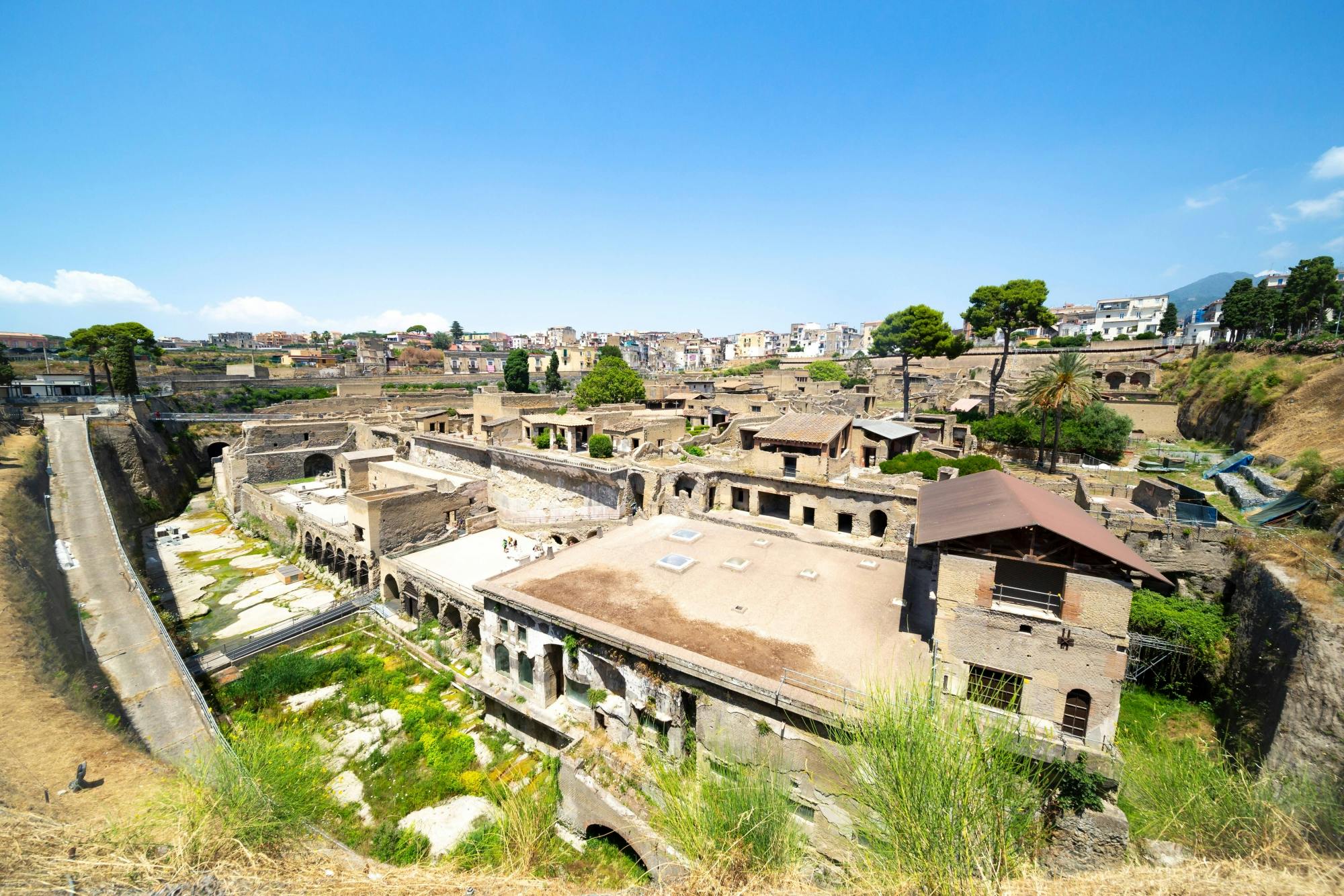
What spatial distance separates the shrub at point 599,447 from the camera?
28.5 metres

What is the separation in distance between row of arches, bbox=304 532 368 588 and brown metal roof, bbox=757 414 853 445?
68.7 feet

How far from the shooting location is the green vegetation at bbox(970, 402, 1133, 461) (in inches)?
1084

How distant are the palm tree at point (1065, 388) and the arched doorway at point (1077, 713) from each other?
59.6 feet

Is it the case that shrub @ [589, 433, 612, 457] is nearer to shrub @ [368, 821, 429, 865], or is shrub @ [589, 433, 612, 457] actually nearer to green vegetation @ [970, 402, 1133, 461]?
shrub @ [368, 821, 429, 865]

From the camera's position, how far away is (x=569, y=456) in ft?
91.1

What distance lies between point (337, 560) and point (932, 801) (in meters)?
29.9

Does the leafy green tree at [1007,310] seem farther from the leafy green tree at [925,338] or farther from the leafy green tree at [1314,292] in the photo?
the leafy green tree at [1314,292]

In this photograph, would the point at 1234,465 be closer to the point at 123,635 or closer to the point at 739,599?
the point at 739,599

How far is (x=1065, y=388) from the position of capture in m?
23.9

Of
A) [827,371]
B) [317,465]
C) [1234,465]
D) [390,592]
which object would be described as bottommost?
[390,592]

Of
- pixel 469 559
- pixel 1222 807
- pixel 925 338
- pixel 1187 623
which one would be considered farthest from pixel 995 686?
pixel 925 338

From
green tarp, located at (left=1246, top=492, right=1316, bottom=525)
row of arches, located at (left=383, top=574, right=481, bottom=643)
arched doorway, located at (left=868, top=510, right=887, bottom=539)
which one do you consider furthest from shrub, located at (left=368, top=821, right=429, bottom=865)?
green tarp, located at (left=1246, top=492, right=1316, bottom=525)

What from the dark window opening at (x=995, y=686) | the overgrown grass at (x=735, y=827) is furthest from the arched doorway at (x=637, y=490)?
the overgrown grass at (x=735, y=827)

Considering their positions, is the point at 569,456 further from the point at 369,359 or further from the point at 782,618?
the point at 369,359
